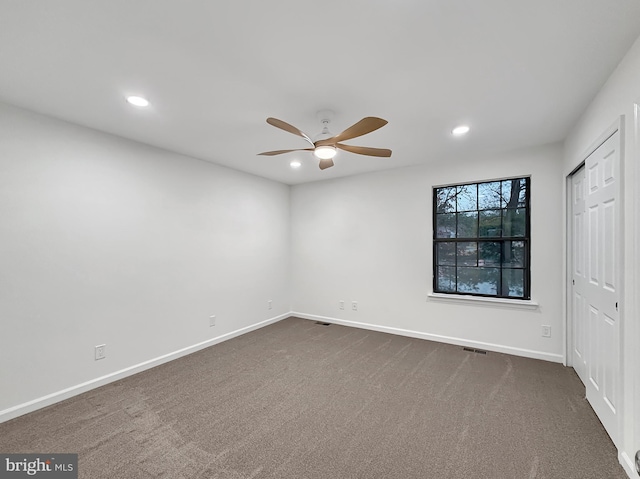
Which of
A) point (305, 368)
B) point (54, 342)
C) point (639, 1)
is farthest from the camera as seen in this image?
point (305, 368)

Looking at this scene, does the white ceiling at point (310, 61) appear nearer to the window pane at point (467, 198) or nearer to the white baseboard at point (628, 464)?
the window pane at point (467, 198)

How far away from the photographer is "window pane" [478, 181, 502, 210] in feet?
12.1

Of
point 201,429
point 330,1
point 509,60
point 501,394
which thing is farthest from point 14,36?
point 501,394

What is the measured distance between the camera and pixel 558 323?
325 cm

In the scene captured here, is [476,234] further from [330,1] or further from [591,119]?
[330,1]

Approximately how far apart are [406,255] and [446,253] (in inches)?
21.4

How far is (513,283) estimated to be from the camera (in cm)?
358

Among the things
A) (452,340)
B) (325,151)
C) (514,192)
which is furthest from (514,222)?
(325,151)

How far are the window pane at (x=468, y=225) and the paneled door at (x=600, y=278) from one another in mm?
1077

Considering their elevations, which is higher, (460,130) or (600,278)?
(460,130)

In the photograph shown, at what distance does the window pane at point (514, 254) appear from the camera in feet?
11.6

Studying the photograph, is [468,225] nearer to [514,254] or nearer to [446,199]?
[446,199]

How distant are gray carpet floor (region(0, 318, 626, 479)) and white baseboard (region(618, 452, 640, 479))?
0.16ft

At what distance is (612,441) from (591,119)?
2380mm
